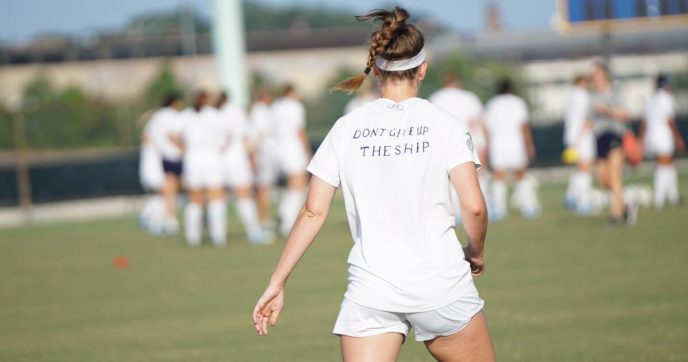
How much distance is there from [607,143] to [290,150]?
5091mm

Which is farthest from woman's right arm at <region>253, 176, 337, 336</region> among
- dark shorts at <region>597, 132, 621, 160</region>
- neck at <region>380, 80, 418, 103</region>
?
dark shorts at <region>597, 132, 621, 160</region>

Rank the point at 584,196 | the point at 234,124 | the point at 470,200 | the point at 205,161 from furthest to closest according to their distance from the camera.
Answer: the point at 584,196
the point at 234,124
the point at 205,161
the point at 470,200

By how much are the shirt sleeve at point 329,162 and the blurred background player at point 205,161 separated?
1234cm

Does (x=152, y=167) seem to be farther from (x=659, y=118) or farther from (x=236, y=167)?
(x=659, y=118)

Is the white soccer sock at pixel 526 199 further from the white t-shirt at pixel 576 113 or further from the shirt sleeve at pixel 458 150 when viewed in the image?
the shirt sleeve at pixel 458 150

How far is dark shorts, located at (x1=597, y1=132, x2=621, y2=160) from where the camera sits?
16.1m

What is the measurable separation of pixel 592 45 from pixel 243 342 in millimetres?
50197

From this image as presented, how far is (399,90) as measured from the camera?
16.1 ft

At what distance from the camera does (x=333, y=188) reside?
491 cm

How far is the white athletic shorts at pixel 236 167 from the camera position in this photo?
1805 cm

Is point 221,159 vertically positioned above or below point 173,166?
above

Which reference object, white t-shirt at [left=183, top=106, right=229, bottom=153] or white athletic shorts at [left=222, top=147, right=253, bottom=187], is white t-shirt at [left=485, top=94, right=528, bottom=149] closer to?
white athletic shorts at [left=222, top=147, right=253, bottom=187]

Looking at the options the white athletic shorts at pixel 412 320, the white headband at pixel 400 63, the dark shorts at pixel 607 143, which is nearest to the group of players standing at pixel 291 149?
the dark shorts at pixel 607 143

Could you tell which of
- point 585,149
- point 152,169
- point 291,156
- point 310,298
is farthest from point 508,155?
point 310,298
